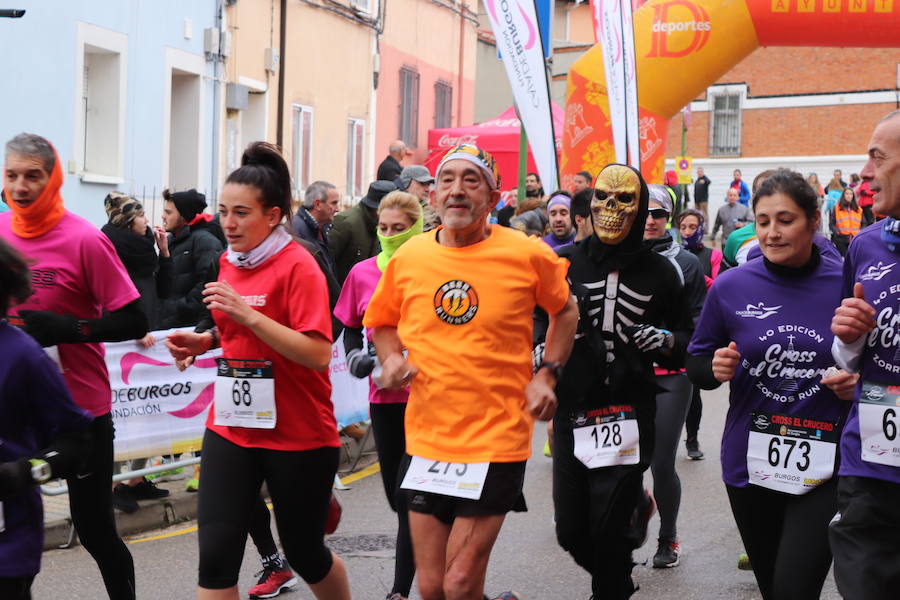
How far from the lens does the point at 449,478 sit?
441 cm

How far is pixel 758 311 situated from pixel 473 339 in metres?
1.09

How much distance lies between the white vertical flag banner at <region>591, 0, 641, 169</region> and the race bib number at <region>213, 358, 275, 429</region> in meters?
9.11

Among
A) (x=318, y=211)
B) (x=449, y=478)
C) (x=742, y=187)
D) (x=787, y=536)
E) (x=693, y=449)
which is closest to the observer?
(x=449, y=478)

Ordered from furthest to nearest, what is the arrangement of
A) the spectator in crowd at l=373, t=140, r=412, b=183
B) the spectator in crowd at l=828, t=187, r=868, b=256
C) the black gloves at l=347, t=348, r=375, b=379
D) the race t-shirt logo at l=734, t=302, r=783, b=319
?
1. the spectator in crowd at l=828, t=187, r=868, b=256
2. the spectator in crowd at l=373, t=140, r=412, b=183
3. the black gloves at l=347, t=348, r=375, b=379
4. the race t-shirt logo at l=734, t=302, r=783, b=319

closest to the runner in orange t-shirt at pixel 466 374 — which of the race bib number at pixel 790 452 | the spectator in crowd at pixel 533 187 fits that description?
the race bib number at pixel 790 452

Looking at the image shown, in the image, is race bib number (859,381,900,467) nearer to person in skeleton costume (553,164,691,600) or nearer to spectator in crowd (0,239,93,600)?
person in skeleton costume (553,164,691,600)

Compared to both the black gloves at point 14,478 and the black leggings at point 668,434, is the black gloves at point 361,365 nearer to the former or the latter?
the black gloves at point 14,478

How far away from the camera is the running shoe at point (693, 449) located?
10.2m

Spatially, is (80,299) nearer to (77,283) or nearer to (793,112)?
(77,283)

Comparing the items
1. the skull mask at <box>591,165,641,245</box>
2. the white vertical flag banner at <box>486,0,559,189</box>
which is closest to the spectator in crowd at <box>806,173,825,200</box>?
the skull mask at <box>591,165,641,245</box>

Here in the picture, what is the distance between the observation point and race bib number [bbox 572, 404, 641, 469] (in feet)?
17.6

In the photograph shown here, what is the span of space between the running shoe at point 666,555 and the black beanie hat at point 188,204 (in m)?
4.28

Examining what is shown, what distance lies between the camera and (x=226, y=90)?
17.8 metres

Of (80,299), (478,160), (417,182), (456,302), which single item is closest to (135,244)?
(417,182)
